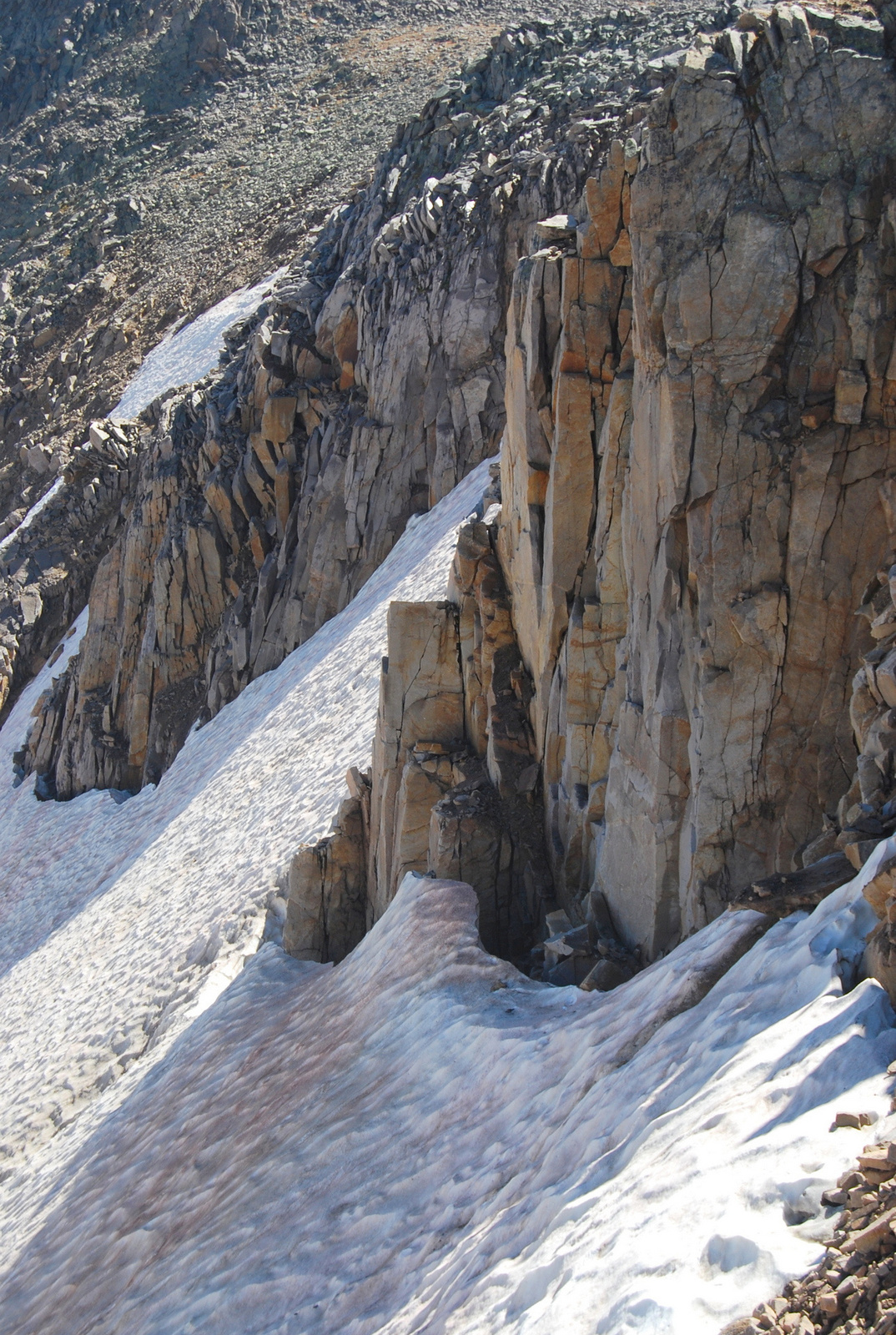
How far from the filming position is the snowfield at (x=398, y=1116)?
5.86 metres

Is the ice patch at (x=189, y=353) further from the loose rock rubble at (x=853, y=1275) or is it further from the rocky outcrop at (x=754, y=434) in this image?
the loose rock rubble at (x=853, y=1275)

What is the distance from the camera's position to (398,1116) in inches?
409

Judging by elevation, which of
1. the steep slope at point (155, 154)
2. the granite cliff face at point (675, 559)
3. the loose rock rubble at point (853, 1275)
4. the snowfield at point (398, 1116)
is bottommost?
the snowfield at point (398, 1116)

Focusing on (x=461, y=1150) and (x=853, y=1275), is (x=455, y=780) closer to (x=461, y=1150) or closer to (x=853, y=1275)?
(x=461, y=1150)

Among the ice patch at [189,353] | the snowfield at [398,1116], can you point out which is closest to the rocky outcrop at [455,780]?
the snowfield at [398,1116]

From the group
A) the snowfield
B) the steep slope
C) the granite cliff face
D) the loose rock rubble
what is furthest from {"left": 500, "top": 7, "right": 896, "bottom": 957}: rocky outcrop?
the steep slope

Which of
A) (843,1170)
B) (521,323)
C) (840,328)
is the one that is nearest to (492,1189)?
(843,1170)

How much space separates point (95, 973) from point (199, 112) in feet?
236

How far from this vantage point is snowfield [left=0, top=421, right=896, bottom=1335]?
586 cm

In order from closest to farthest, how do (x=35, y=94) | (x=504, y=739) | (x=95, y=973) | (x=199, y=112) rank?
(x=504, y=739)
(x=95, y=973)
(x=199, y=112)
(x=35, y=94)

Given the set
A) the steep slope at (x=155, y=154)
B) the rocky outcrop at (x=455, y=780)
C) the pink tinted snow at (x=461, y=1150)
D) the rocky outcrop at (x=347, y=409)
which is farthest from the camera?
the steep slope at (x=155, y=154)

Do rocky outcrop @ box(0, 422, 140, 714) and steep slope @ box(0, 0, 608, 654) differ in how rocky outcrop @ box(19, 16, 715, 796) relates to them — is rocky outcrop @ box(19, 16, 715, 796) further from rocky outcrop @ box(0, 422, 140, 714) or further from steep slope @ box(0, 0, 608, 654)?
steep slope @ box(0, 0, 608, 654)

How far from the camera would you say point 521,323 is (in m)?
14.0

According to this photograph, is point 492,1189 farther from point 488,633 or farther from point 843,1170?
point 488,633
